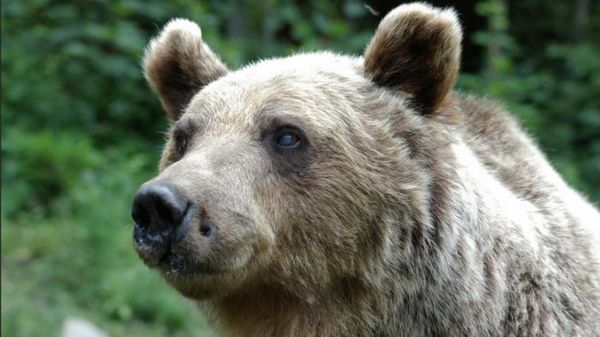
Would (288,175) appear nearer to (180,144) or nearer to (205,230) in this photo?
(205,230)

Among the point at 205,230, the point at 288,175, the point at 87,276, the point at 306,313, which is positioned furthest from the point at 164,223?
the point at 87,276

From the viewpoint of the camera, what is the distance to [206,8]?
10750 millimetres

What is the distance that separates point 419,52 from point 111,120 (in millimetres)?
7293

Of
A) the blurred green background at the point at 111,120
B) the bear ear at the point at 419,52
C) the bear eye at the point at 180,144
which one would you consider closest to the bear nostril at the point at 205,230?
the bear eye at the point at 180,144

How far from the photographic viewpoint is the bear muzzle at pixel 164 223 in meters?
3.52

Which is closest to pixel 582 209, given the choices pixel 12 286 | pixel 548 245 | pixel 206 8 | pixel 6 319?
pixel 548 245

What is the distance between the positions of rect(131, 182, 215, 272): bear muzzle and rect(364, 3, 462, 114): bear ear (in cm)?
114

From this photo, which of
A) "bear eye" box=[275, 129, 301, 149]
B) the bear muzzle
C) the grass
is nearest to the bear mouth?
the bear muzzle

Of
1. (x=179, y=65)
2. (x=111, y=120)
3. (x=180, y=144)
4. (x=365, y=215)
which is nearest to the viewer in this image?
(x=365, y=215)

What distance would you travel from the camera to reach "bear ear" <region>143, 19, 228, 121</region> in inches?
186

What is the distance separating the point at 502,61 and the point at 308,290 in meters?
7.04

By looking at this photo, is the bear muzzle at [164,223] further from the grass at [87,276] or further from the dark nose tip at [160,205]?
the grass at [87,276]

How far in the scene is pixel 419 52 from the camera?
4199 millimetres

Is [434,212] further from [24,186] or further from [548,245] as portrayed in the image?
[24,186]
